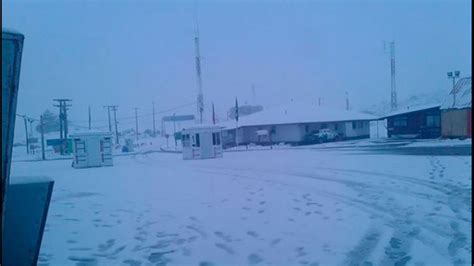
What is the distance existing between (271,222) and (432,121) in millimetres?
31346

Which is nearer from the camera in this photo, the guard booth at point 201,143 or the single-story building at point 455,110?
the guard booth at point 201,143

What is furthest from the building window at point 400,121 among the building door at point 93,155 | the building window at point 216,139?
the building door at point 93,155

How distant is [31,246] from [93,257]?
1915 mm

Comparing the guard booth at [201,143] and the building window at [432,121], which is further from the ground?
the building window at [432,121]

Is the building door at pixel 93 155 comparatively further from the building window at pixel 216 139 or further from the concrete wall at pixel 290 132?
the concrete wall at pixel 290 132

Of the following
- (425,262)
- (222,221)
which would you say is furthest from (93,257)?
(425,262)

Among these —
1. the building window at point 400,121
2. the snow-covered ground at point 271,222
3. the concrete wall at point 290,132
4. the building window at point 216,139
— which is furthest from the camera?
the concrete wall at point 290,132

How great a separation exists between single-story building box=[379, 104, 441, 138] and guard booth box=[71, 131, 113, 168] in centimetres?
2483

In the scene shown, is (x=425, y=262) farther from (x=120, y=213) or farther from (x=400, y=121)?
(x=400, y=121)

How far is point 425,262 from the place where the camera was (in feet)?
15.1

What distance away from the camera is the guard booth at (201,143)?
2395 centimetres

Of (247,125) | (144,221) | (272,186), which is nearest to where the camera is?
(144,221)

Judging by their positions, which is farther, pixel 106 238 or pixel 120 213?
pixel 120 213

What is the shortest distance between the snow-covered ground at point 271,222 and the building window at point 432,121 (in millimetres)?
23542
